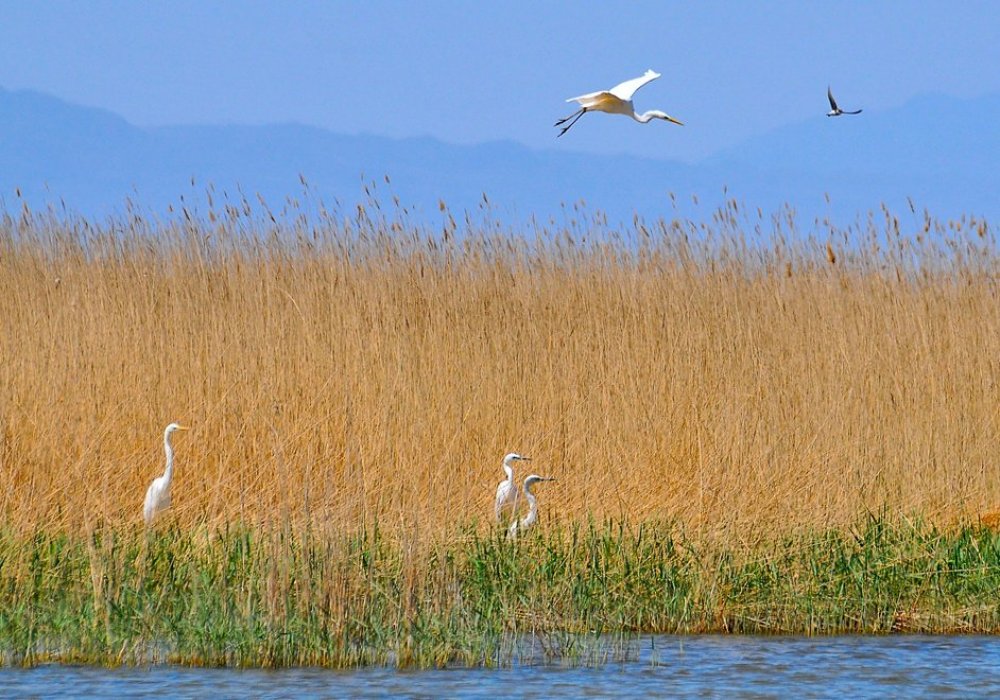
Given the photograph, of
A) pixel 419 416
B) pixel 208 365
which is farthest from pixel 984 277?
pixel 208 365

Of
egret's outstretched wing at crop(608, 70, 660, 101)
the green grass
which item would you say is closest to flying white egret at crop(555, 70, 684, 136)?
egret's outstretched wing at crop(608, 70, 660, 101)

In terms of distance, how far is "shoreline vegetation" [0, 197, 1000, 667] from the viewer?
16.9 feet

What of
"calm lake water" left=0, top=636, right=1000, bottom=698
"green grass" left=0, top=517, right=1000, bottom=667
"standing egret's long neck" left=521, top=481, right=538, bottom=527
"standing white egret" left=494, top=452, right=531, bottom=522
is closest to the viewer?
"calm lake water" left=0, top=636, right=1000, bottom=698

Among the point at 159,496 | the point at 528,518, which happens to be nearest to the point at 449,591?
the point at 528,518

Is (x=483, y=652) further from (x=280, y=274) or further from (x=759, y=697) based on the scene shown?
(x=280, y=274)

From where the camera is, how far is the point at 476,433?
25.9ft

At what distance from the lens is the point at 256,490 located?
7.27 m

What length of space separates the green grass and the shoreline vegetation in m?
0.01

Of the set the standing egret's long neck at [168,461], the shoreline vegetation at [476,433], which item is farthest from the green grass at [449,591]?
the standing egret's long neck at [168,461]

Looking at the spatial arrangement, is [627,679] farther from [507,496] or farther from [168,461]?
[168,461]

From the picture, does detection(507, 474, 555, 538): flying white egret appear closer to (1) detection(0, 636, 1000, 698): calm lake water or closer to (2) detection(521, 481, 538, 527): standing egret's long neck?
(2) detection(521, 481, 538, 527): standing egret's long neck

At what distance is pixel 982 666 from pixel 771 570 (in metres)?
0.91

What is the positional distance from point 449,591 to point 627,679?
0.69 m

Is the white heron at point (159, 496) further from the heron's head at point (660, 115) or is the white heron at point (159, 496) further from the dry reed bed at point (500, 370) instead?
the heron's head at point (660, 115)
